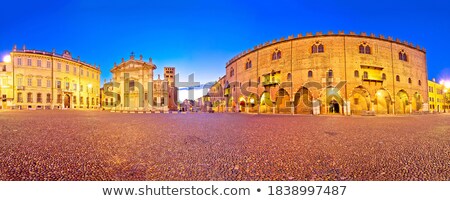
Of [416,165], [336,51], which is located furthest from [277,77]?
[416,165]

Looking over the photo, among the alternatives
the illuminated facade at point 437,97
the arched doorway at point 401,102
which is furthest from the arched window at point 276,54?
the illuminated facade at point 437,97

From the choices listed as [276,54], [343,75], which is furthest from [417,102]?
[276,54]

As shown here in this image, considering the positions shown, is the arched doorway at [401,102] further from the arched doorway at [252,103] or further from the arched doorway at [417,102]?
the arched doorway at [252,103]

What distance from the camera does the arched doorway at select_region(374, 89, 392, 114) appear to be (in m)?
25.0

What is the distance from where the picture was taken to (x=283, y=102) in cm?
2673

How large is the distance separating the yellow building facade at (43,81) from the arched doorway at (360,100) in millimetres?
49872

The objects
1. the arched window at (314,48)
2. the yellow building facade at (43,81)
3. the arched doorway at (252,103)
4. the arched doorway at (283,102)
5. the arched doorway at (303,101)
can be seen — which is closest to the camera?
the arched doorway at (303,101)

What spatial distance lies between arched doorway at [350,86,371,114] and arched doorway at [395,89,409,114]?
17.0 ft

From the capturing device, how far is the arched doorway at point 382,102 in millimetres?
25047

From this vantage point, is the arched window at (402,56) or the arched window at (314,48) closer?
the arched window at (314,48)

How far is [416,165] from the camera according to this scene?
88.4 inches

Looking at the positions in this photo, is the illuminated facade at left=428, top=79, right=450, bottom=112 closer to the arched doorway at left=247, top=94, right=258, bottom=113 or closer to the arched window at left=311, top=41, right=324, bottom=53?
the arched window at left=311, top=41, right=324, bottom=53

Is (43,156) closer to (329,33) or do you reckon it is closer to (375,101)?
(329,33)

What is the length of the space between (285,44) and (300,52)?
2577mm
